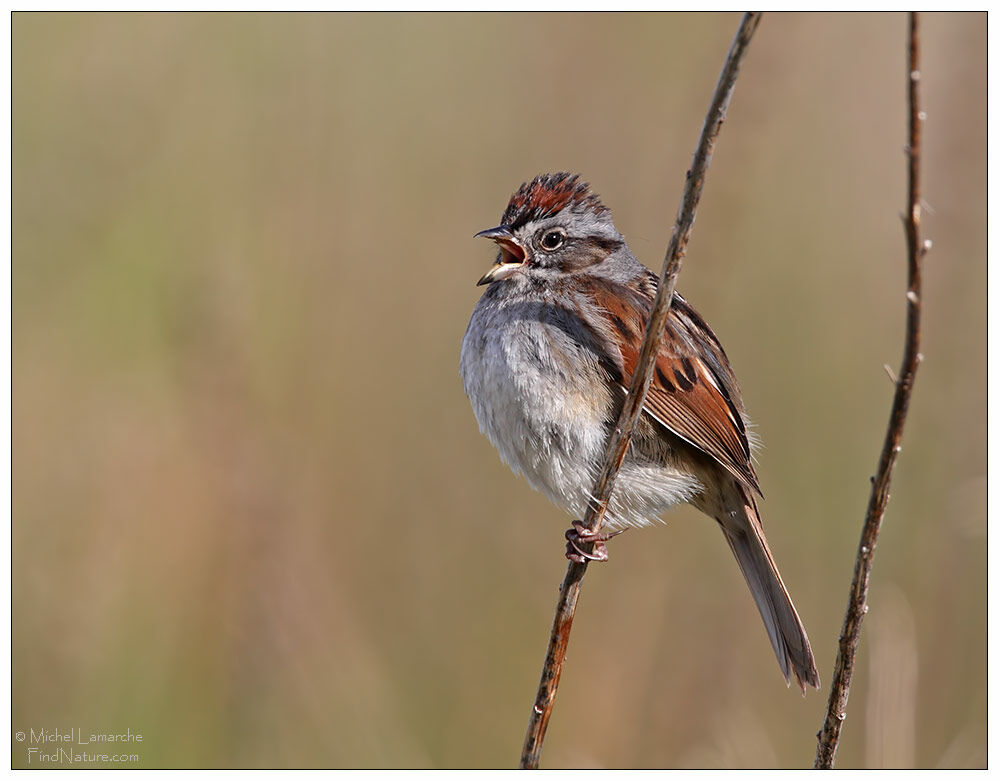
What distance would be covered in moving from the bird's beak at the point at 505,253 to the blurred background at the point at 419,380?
0.82 meters

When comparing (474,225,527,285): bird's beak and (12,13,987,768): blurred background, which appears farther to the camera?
(12,13,987,768): blurred background

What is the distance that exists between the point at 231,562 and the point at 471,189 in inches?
85.3

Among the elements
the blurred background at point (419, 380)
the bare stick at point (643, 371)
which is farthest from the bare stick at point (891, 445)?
the blurred background at point (419, 380)

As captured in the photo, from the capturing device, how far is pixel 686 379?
10.1 feet

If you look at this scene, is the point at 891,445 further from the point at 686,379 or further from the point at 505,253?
the point at 505,253

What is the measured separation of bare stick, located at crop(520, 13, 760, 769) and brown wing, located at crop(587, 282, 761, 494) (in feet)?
2.05

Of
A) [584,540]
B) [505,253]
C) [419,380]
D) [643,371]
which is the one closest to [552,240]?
[505,253]

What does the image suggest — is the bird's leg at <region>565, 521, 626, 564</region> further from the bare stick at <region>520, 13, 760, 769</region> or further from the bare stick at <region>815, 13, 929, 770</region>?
the bare stick at <region>815, 13, 929, 770</region>

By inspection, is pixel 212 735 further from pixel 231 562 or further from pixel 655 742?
pixel 655 742

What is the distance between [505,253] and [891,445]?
196cm

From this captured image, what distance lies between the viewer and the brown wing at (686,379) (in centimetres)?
300

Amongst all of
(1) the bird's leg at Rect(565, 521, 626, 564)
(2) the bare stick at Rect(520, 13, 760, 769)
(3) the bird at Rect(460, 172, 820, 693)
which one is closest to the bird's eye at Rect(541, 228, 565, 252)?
(3) the bird at Rect(460, 172, 820, 693)

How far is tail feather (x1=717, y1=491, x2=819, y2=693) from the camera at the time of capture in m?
3.08

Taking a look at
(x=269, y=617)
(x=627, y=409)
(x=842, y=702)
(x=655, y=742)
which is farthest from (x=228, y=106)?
(x=842, y=702)
